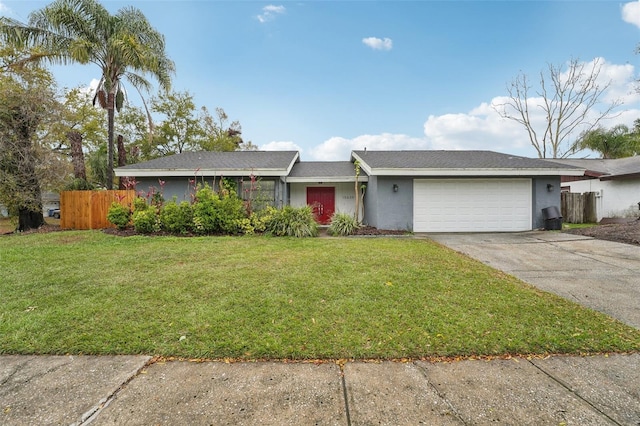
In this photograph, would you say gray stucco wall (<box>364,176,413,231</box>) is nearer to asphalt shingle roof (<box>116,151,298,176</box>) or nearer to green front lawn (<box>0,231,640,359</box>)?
asphalt shingle roof (<box>116,151,298,176</box>)

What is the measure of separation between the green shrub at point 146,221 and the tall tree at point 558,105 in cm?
2860

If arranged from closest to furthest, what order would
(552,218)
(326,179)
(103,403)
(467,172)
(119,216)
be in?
(103,403), (119,216), (467,172), (552,218), (326,179)

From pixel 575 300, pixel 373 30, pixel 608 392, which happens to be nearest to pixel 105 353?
pixel 608 392

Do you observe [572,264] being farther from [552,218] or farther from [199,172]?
[199,172]

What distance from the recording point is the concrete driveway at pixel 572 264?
406cm

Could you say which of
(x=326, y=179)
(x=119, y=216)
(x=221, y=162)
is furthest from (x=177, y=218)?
(x=326, y=179)

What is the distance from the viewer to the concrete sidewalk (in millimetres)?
1923

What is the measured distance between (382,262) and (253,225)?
5.46 m

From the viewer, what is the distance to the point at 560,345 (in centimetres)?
280

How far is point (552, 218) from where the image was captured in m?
10.3

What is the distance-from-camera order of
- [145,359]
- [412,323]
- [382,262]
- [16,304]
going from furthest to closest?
[382,262] → [16,304] → [412,323] → [145,359]

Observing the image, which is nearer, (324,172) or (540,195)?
(540,195)

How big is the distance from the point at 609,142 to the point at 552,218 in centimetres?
2343

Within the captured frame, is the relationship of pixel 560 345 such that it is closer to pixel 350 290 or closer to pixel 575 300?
pixel 575 300
